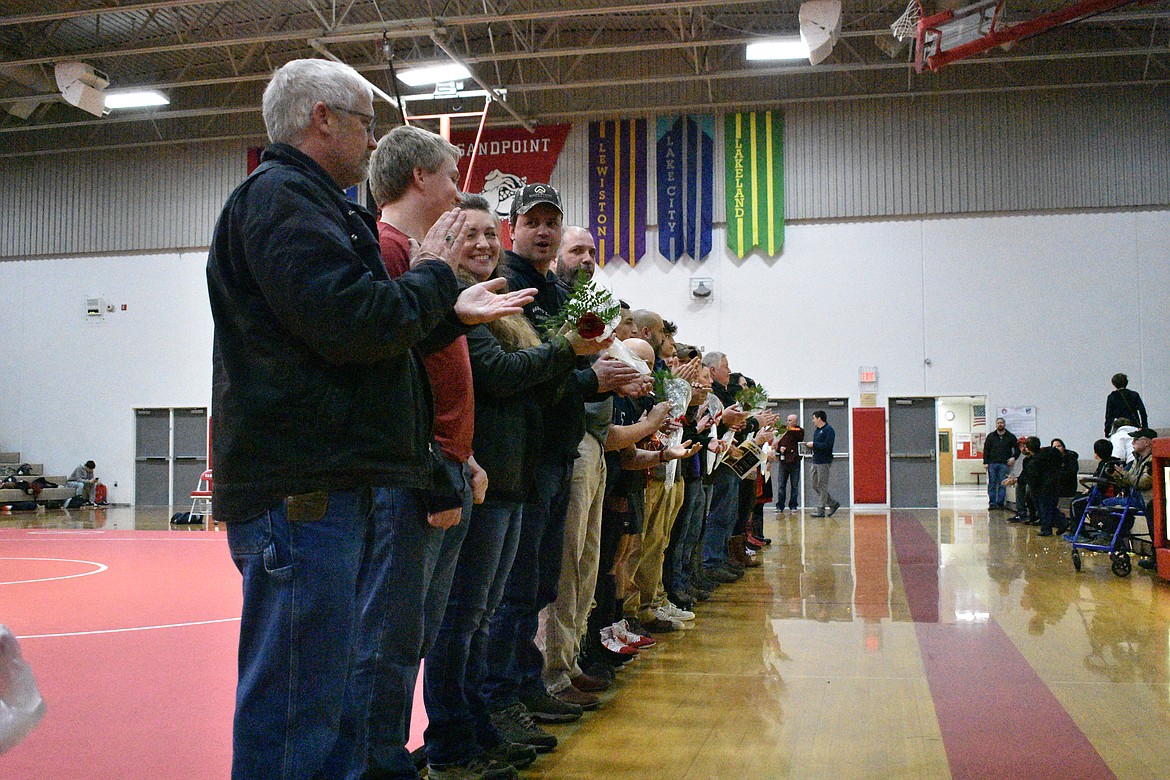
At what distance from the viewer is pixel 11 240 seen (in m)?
21.5

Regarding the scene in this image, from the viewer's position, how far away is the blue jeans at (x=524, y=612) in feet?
10.4

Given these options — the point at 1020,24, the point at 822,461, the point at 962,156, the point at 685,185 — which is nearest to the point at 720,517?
the point at 1020,24

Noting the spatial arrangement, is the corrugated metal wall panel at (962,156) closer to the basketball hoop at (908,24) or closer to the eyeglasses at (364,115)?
the basketball hoop at (908,24)

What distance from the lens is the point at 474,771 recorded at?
2.68m

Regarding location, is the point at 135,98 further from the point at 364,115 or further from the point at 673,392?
the point at 364,115

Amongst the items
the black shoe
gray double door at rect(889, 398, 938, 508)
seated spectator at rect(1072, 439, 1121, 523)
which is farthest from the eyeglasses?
gray double door at rect(889, 398, 938, 508)

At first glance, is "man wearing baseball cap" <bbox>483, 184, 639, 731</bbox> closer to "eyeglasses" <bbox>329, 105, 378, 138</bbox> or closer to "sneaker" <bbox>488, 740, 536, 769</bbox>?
"sneaker" <bbox>488, 740, 536, 769</bbox>

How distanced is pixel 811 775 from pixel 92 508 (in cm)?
1939

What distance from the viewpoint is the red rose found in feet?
9.43

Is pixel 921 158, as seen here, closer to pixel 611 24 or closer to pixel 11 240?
pixel 611 24

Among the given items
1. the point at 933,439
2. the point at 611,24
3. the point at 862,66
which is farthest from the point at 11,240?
the point at 933,439

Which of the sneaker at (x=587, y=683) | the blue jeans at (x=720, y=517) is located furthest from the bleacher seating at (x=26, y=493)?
the sneaker at (x=587, y=683)

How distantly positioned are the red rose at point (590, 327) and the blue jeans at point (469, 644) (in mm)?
543

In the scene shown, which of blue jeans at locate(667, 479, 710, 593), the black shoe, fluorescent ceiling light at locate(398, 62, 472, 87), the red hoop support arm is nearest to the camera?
the black shoe
